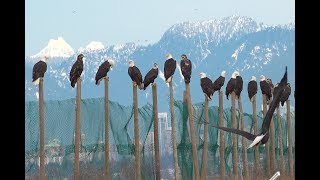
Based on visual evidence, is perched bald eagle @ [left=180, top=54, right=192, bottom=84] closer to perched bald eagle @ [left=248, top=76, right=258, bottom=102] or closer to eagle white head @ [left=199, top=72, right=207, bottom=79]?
eagle white head @ [left=199, top=72, right=207, bottom=79]

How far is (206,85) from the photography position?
634 cm

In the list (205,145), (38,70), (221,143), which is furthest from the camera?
(221,143)

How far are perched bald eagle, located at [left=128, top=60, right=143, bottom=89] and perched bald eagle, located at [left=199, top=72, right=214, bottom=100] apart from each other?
0.69 m

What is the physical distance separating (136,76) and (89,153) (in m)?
0.75

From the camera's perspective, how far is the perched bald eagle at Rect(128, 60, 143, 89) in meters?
5.89

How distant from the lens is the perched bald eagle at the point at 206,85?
6.27 m

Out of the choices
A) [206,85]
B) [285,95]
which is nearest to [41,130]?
[206,85]

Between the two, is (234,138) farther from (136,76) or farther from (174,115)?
(136,76)

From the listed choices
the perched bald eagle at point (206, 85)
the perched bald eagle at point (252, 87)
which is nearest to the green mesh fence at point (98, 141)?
the perched bald eagle at point (206, 85)

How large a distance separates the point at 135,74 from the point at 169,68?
0.42 metres

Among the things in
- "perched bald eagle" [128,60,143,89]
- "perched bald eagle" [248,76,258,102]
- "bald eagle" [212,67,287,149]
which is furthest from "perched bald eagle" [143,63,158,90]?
"bald eagle" [212,67,287,149]

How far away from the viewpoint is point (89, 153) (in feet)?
19.1

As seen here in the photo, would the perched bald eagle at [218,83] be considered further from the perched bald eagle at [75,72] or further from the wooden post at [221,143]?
the perched bald eagle at [75,72]

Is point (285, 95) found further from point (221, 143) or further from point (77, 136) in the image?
point (77, 136)
